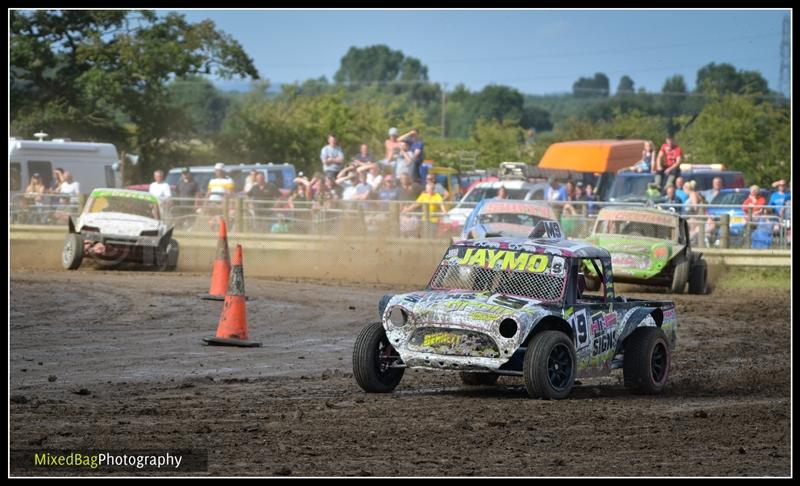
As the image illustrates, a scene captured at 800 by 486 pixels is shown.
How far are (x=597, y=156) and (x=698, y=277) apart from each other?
1702cm

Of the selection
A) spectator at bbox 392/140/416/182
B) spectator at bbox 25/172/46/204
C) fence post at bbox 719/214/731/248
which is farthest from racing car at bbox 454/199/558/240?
spectator at bbox 25/172/46/204

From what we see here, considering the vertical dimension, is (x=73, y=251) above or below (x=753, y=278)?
above

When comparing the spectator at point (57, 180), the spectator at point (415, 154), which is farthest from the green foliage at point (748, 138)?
the spectator at point (57, 180)

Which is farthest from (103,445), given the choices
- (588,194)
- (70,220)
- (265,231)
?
(588,194)

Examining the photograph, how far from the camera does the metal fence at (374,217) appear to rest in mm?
25953

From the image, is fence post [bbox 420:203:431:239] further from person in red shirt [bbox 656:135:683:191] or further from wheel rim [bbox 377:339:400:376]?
wheel rim [bbox 377:339:400:376]

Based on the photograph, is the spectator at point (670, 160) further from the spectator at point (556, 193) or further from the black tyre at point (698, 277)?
the black tyre at point (698, 277)

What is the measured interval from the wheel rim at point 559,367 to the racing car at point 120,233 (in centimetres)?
1473

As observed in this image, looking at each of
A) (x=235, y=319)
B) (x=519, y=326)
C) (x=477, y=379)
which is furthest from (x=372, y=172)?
(x=519, y=326)

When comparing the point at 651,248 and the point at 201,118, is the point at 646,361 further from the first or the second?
the point at 201,118

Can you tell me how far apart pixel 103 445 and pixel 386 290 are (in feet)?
46.9

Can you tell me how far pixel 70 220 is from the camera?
25.0 m

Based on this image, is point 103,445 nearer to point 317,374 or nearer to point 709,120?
point 317,374

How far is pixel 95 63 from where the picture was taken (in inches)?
1700
